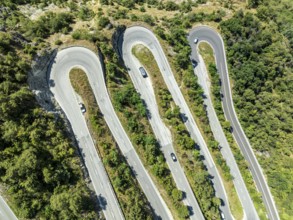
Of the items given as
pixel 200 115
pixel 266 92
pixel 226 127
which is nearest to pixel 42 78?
pixel 200 115

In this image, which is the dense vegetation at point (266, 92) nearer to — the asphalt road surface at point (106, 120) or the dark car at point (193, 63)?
the dark car at point (193, 63)

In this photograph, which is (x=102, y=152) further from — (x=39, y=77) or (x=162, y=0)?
(x=162, y=0)

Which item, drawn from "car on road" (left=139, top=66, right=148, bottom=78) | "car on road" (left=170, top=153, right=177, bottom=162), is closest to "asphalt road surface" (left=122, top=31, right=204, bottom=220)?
"car on road" (left=170, top=153, right=177, bottom=162)

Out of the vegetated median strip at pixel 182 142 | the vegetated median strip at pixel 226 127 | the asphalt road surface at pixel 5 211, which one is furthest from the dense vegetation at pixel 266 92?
the asphalt road surface at pixel 5 211

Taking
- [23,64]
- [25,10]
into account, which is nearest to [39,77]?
[23,64]

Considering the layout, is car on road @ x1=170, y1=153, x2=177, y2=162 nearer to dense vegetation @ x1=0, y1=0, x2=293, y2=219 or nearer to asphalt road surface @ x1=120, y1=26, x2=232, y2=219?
asphalt road surface @ x1=120, y1=26, x2=232, y2=219

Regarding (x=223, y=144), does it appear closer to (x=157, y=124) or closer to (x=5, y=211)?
(x=157, y=124)
